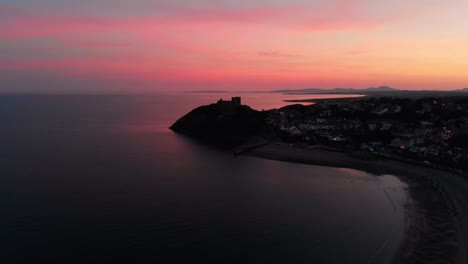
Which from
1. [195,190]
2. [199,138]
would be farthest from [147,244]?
[199,138]

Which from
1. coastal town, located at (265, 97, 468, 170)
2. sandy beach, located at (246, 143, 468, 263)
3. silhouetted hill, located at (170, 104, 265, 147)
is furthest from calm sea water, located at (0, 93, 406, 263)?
silhouetted hill, located at (170, 104, 265, 147)

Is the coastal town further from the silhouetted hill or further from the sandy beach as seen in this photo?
the sandy beach

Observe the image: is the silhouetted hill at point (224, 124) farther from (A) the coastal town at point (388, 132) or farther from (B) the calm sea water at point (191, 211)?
(B) the calm sea water at point (191, 211)

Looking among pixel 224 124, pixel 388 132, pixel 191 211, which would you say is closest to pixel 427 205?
pixel 191 211

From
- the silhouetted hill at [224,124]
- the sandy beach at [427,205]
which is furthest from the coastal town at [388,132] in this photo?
the sandy beach at [427,205]

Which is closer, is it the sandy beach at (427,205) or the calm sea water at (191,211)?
the calm sea water at (191,211)

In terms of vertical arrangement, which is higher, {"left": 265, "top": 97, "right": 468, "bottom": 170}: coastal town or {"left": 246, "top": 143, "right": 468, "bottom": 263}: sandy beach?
{"left": 265, "top": 97, "right": 468, "bottom": 170}: coastal town
